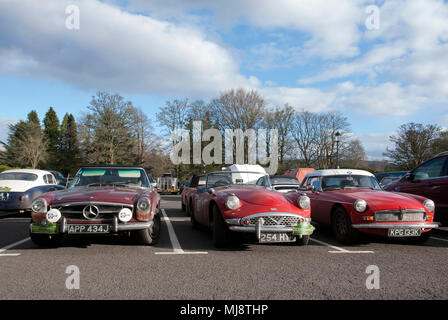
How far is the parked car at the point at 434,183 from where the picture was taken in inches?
311

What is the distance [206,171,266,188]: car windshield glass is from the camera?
8.15m

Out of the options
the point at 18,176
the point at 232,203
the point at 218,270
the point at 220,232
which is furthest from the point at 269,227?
the point at 18,176

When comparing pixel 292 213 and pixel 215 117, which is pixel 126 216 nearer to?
pixel 292 213

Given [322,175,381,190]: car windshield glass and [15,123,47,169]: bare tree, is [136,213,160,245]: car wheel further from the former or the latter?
[15,123,47,169]: bare tree

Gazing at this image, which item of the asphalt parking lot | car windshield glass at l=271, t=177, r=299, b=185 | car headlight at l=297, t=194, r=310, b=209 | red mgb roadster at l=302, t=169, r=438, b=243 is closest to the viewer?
the asphalt parking lot

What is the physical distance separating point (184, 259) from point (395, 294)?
9.56ft

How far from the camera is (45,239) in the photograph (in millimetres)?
6000

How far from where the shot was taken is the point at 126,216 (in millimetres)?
5793

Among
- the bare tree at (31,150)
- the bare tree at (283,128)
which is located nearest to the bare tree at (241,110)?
the bare tree at (283,128)

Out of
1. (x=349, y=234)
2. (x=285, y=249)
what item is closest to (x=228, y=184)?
(x=285, y=249)

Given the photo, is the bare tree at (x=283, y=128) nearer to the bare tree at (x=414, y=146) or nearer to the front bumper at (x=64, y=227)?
the bare tree at (x=414, y=146)

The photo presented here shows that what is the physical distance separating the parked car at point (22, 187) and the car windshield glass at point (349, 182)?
8.49 meters

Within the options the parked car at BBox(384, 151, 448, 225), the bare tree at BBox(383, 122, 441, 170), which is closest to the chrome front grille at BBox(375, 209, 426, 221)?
the parked car at BBox(384, 151, 448, 225)

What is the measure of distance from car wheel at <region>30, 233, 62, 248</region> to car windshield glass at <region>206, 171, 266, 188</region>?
11.3 feet
